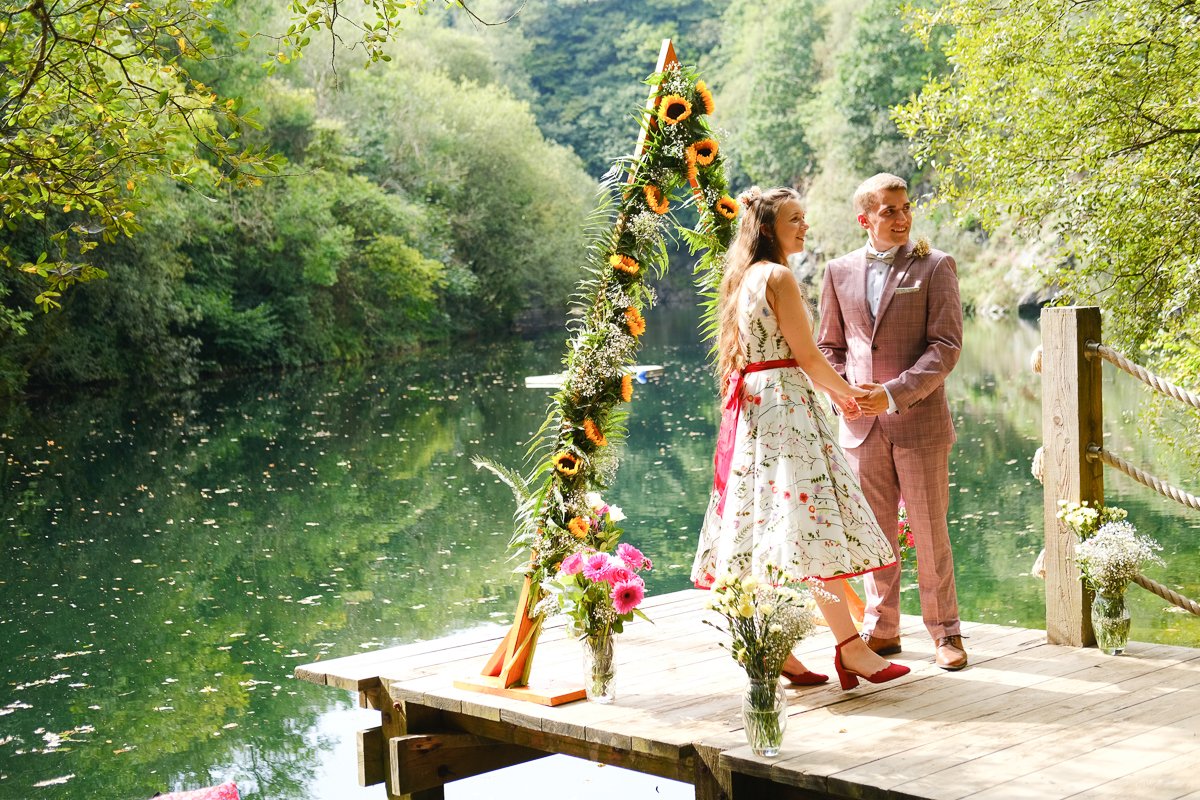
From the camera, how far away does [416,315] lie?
135 feet

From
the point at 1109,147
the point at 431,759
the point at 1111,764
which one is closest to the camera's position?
the point at 1111,764

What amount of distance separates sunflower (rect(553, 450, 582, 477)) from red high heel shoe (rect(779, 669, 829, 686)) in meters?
1.11

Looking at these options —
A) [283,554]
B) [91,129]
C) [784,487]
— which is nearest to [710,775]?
[784,487]

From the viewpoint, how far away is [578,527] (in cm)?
512

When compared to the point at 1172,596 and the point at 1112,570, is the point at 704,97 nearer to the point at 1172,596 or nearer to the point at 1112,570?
the point at 1112,570

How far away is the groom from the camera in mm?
5152

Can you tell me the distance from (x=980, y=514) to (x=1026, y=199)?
3.69m

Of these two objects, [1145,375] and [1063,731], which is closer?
[1063,731]

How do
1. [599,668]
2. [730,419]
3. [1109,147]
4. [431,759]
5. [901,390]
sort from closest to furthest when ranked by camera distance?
[599,668], [730,419], [901,390], [431,759], [1109,147]

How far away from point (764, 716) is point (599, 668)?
0.95 m

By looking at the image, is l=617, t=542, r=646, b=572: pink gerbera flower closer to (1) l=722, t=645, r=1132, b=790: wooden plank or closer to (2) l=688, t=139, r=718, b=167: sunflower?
(1) l=722, t=645, r=1132, b=790: wooden plank

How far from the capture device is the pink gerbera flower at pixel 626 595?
4.80 metres

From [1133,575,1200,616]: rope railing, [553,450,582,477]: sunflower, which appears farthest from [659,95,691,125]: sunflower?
[1133,575,1200,616]: rope railing

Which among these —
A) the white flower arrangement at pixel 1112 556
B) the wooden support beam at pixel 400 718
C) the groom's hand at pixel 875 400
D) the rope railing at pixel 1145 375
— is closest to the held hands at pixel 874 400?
the groom's hand at pixel 875 400
